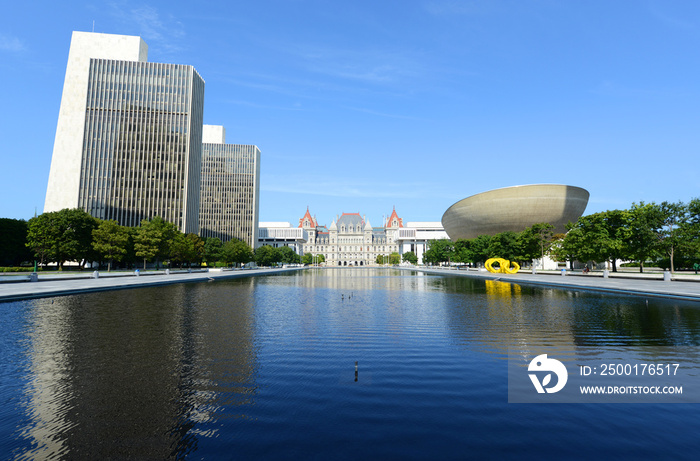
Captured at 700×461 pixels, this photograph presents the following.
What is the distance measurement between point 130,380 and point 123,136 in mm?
111342

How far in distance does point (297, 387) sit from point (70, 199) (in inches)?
4442

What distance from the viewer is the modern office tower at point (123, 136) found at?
98125 mm

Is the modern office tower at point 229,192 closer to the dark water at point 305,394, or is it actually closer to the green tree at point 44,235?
the green tree at point 44,235

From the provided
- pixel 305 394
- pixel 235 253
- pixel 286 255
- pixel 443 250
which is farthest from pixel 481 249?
pixel 305 394

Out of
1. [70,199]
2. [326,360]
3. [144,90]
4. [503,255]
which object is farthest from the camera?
[144,90]

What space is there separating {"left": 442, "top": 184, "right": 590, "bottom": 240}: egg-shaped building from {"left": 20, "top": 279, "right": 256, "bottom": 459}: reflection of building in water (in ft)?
356

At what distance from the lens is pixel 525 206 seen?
111m

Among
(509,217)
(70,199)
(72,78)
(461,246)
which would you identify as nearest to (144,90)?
(72,78)

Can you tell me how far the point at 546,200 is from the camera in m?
109

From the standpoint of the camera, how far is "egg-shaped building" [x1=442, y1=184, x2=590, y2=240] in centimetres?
10862

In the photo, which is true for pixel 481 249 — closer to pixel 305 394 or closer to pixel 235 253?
pixel 235 253

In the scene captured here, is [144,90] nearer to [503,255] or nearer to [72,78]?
[72,78]

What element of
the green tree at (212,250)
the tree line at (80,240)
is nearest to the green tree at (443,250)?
the green tree at (212,250)

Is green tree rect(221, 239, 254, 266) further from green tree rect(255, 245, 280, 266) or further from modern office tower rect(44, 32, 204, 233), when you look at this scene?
modern office tower rect(44, 32, 204, 233)
